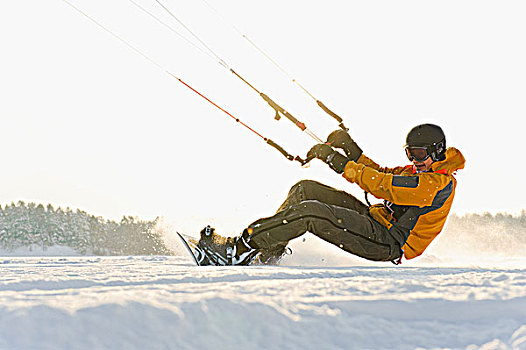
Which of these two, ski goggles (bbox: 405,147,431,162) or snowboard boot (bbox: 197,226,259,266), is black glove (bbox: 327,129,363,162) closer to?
ski goggles (bbox: 405,147,431,162)

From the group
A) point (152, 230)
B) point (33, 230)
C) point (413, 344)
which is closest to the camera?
point (413, 344)

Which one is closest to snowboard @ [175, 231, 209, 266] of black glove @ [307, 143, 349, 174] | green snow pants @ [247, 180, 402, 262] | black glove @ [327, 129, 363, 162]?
green snow pants @ [247, 180, 402, 262]

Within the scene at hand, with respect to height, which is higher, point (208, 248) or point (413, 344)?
point (208, 248)

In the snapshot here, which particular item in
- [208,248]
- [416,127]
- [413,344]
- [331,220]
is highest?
[416,127]

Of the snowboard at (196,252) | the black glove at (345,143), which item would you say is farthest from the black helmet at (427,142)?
the snowboard at (196,252)

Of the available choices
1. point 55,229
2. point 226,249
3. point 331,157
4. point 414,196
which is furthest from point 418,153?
point 55,229

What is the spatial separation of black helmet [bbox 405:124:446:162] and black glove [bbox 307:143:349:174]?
643 mm

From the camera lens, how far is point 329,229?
15.1 feet

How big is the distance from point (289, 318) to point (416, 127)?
10.9 feet

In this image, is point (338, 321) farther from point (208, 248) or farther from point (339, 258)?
point (339, 258)

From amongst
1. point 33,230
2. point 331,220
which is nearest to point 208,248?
point 331,220

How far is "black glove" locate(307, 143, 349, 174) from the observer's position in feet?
15.2

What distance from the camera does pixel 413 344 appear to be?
171 cm

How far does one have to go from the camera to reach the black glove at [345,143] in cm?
538
